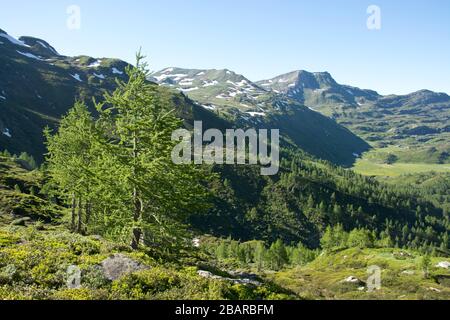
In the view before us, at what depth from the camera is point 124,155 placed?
25.1m

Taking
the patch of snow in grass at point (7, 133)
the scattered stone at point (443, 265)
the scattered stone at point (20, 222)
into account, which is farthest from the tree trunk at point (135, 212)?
the patch of snow in grass at point (7, 133)

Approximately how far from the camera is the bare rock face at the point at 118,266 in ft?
62.2

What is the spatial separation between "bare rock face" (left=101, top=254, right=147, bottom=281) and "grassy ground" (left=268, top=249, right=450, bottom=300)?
104ft

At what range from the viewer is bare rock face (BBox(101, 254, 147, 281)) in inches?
747

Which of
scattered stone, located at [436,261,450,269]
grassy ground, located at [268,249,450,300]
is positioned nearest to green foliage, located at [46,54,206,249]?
grassy ground, located at [268,249,450,300]

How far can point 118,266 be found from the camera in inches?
786

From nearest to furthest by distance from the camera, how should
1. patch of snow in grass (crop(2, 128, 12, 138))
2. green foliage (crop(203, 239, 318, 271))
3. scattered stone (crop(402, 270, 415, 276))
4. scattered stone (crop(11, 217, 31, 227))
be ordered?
scattered stone (crop(11, 217, 31, 227)) → scattered stone (crop(402, 270, 415, 276)) → green foliage (crop(203, 239, 318, 271)) → patch of snow in grass (crop(2, 128, 12, 138))

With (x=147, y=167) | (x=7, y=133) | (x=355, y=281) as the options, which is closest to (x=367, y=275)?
(x=355, y=281)

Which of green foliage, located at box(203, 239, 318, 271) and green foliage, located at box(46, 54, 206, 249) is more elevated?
green foliage, located at box(46, 54, 206, 249)

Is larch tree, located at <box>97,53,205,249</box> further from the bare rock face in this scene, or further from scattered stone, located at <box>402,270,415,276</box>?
scattered stone, located at <box>402,270,415,276</box>

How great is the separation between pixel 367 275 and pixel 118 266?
79.4m

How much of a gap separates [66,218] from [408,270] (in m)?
76.5
